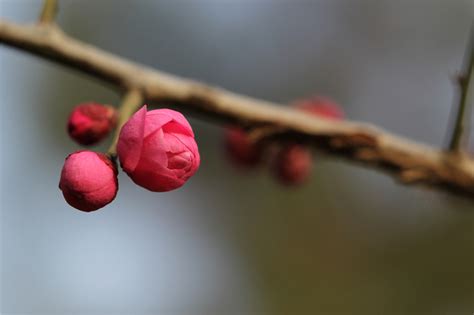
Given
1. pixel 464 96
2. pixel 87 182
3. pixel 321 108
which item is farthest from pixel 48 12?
pixel 321 108

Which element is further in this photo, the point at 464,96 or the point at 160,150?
the point at 464,96

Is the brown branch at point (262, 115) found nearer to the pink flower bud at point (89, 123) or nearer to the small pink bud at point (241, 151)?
the pink flower bud at point (89, 123)

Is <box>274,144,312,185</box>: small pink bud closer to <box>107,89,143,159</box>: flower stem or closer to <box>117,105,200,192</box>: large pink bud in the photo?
<box>107,89,143,159</box>: flower stem

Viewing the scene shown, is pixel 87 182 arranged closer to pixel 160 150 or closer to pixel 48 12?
pixel 160 150

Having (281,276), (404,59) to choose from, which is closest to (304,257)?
(281,276)

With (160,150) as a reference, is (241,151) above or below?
above

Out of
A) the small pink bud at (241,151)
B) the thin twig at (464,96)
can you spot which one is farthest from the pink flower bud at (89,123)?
the small pink bud at (241,151)
